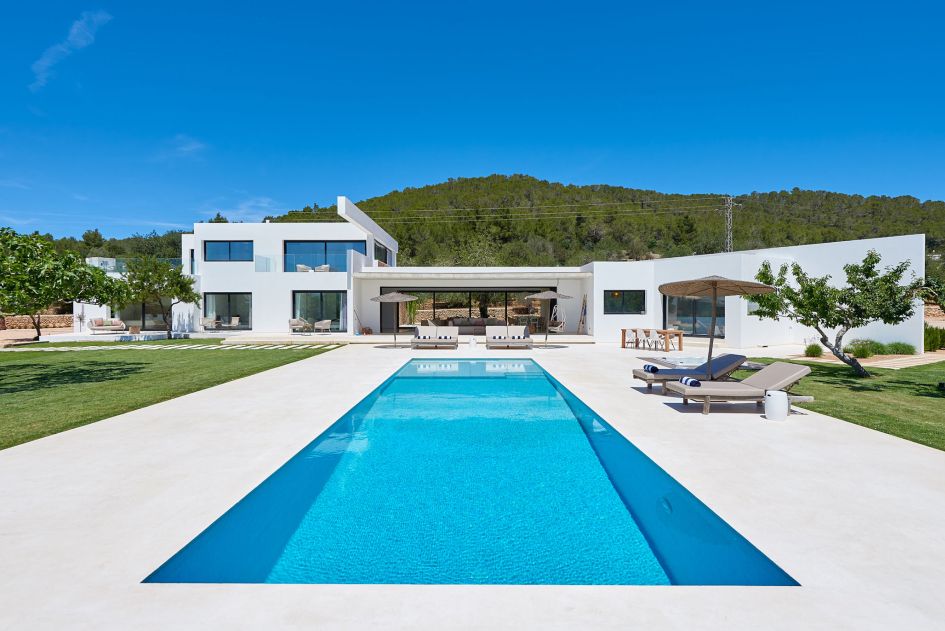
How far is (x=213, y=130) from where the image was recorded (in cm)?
3547

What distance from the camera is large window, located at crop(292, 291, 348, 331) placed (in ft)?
78.3

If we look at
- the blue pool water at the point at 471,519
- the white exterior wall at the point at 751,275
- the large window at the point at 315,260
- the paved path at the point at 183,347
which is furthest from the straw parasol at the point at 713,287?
the large window at the point at 315,260

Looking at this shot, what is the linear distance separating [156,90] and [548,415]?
102 feet

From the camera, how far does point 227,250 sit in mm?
24906

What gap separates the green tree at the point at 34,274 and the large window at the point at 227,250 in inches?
554

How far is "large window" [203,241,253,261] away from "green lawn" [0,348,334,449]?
8.67m

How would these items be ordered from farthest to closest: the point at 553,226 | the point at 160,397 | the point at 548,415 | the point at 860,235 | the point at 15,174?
the point at 553,226
the point at 860,235
the point at 15,174
the point at 160,397
the point at 548,415

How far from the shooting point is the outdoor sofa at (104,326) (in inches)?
950

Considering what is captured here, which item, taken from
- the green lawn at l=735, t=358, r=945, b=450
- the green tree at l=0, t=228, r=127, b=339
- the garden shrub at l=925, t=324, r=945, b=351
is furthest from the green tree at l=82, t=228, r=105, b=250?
the garden shrub at l=925, t=324, r=945, b=351

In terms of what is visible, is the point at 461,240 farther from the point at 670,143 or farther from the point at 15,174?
the point at 15,174

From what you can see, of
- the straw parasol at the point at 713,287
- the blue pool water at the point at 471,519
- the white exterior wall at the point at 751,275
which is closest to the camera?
the blue pool water at the point at 471,519

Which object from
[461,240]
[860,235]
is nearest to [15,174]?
[461,240]

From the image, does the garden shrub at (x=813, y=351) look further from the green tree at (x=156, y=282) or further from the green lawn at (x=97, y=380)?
the green tree at (x=156, y=282)

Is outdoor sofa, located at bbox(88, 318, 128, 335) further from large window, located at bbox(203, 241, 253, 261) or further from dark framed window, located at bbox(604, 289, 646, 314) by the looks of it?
dark framed window, located at bbox(604, 289, 646, 314)
